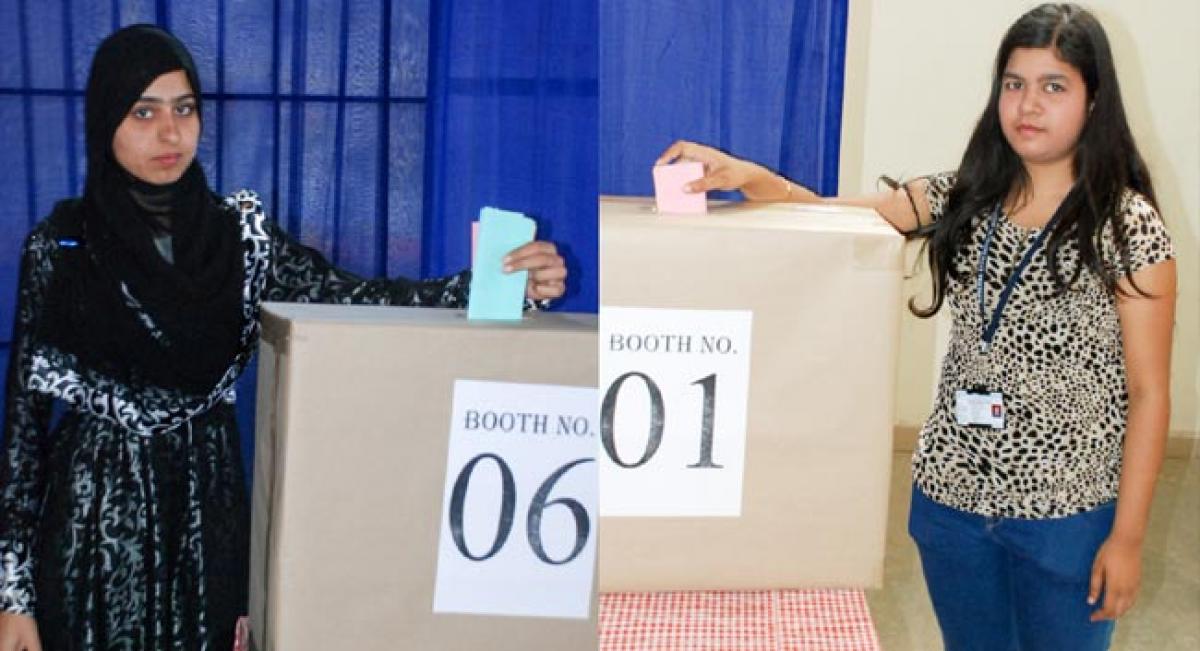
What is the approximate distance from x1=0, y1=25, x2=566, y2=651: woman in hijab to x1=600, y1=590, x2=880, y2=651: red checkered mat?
15.0 inches

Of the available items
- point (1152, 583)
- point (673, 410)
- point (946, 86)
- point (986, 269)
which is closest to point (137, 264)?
point (673, 410)

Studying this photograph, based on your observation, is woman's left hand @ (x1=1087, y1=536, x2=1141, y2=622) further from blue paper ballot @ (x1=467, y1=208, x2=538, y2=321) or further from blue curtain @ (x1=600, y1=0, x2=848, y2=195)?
blue paper ballot @ (x1=467, y1=208, x2=538, y2=321)

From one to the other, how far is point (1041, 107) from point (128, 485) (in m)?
0.92

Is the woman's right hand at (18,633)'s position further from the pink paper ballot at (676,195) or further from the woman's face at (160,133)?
the pink paper ballot at (676,195)

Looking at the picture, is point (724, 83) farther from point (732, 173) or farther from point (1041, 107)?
point (1041, 107)

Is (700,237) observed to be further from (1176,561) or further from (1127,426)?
(1176,561)

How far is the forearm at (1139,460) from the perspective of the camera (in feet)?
4.09

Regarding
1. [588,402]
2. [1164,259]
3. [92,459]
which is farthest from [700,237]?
[1164,259]

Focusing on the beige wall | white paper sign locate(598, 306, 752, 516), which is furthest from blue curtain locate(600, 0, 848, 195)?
white paper sign locate(598, 306, 752, 516)

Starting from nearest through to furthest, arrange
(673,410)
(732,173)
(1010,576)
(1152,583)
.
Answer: (673,410)
(732,173)
(1010,576)
(1152,583)

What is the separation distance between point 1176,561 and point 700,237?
5.62 feet

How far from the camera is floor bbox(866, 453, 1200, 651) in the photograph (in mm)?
1374

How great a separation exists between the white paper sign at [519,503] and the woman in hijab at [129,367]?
0.17m

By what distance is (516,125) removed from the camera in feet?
3.20
